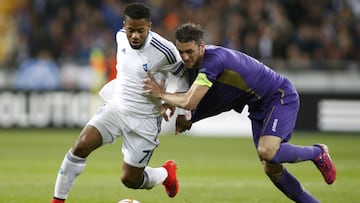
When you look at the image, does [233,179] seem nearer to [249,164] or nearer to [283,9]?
[249,164]

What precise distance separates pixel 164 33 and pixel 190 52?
12897 mm

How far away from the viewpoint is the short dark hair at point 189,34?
764 cm

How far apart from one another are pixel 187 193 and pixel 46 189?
1740mm

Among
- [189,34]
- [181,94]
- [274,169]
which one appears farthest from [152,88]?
[274,169]

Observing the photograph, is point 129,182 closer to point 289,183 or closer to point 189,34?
point 289,183

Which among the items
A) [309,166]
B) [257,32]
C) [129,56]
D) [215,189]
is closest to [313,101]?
[257,32]

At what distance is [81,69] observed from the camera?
2055cm

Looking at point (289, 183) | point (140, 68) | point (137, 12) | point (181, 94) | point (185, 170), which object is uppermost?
point (137, 12)

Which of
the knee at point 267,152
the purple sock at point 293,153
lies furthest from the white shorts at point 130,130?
the purple sock at point 293,153

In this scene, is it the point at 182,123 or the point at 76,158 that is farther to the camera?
the point at 182,123

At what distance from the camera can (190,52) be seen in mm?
7699

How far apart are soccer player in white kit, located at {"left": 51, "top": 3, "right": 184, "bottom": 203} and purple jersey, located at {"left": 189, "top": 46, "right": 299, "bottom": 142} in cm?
39

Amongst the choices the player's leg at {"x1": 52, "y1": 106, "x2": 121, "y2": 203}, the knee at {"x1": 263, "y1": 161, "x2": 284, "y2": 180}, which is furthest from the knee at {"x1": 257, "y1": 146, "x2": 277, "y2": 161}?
the player's leg at {"x1": 52, "y1": 106, "x2": 121, "y2": 203}

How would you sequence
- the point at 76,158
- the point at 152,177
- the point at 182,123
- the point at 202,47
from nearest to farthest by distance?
the point at 202,47 < the point at 76,158 < the point at 182,123 < the point at 152,177
